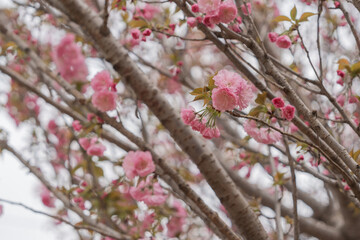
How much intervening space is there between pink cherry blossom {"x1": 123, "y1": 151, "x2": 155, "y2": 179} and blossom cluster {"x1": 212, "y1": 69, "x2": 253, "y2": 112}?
683mm

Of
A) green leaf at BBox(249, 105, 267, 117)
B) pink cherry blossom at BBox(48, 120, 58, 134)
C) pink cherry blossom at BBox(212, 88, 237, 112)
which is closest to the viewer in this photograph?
pink cherry blossom at BBox(212, 88, 237, 112)

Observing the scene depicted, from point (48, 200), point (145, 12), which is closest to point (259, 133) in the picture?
point (145, 12)

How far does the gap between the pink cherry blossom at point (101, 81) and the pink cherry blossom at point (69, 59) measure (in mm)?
1182

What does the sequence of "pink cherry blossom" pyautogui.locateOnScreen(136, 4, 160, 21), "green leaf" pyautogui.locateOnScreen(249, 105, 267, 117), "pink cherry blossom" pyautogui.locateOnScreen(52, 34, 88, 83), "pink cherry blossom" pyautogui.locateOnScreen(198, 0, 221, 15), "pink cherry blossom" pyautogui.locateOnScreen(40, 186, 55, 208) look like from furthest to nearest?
"pink cherry blossom" pyautogui.locateOnScreen(40, 186, 55, 208) < "pink cherry blossom" pyautogui.locateOnScreen(52, 34, 88, 83) < "pink cherry blossom" pyautogui.locateOnScreen(136, 4, 160, 21) < "pink cherry blossom" pyautogui.locateOnScreen(198, 0, 221, 15) < "green leaf" pyautogui.locateOnScreen(249, 105, 267, 117)

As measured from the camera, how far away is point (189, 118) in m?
1.15

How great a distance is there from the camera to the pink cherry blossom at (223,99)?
985mm

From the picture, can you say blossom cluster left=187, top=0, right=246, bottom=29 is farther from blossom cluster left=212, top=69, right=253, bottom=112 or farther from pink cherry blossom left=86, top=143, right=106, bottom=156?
pink cherry blossom left=86, top=143, right=106, bottom=156

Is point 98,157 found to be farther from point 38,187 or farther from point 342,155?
point 38,187

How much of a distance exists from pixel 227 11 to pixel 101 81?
0.78 m

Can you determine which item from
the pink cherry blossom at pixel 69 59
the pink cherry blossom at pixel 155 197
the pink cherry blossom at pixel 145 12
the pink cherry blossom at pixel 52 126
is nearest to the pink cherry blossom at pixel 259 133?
the pink cherry blossom at pixel 155 197

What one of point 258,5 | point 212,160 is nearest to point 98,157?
point 212,160

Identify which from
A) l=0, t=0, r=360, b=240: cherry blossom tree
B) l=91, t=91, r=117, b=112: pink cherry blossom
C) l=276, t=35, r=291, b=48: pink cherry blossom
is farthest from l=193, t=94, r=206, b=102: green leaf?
l=91, t=91, r=117, b=112: pink cherry blossom

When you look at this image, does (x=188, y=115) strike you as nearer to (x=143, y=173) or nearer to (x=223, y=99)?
(x=223, y=99)

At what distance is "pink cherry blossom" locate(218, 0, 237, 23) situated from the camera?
48.3 inches
